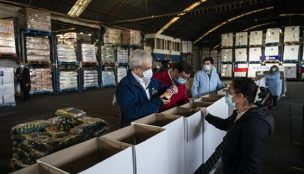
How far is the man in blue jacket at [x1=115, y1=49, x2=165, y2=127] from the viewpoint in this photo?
2336 millimetres

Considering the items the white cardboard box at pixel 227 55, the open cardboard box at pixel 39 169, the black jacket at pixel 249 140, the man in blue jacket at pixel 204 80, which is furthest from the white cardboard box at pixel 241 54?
the open cardboard box at pixel 39 169

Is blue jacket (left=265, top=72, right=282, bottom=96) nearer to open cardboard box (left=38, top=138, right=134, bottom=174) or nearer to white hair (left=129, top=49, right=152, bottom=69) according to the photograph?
white hair (left=129, top=49, right=152, bottom=69)

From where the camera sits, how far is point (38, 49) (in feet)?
32.0

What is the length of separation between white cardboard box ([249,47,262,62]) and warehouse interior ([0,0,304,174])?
0.07 m

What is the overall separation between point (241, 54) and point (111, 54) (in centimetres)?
940

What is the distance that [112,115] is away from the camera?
6543 millimetres

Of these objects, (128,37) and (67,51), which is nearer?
(67,51)

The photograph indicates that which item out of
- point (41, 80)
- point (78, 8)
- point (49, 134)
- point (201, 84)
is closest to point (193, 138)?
point (49, 134)

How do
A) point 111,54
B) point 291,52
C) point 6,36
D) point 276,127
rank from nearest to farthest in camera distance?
1. point 276,127
2. point 6,36
3. point 111,54
4. point 291,52

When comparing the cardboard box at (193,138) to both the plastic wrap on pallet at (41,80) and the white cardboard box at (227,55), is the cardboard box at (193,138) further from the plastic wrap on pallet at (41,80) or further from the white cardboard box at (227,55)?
the white cardboard box at (227,55)

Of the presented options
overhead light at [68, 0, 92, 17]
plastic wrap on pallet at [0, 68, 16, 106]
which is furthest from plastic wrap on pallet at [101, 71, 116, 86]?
plastic wrap on pallet at [0, 68, 16, 106]

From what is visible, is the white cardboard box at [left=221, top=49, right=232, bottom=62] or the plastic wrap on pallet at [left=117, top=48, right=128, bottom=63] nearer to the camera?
the plastic wrap on pallet at [left=117, top=48, right=128, bottom=63]

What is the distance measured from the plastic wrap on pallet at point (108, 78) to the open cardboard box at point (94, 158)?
464 inches

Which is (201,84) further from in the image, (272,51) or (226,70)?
(226,70)
